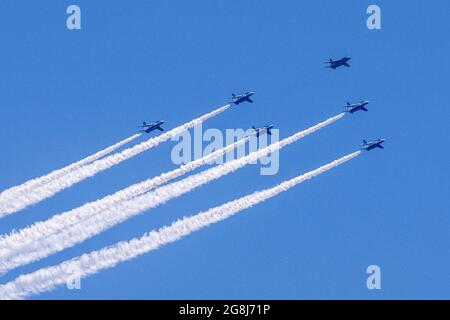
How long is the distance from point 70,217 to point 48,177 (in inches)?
279

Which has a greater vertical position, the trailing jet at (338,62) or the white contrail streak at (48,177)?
the trailing jet at (338,62)

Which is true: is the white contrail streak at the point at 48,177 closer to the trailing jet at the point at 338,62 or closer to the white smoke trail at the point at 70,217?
the white smoke trail at the point at 70,217

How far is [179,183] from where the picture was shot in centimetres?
16338

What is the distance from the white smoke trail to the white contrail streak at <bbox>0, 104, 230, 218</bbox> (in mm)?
4441

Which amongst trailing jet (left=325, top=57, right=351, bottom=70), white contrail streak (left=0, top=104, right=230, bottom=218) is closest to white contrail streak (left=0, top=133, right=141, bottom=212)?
white contrail streak (left=0, top=104, right=230, bottom=218)

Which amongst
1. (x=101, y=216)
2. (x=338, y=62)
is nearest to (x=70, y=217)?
(x=101, y=216)

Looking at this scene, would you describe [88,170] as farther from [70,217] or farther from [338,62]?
[338,62]

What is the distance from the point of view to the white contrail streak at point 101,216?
6033 inches

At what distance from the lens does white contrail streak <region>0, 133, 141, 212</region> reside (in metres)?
160

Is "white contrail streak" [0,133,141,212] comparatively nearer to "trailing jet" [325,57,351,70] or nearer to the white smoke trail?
the white smoke trail

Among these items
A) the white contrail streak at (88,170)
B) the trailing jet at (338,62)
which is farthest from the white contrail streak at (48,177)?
the trailing jet at (338,62)

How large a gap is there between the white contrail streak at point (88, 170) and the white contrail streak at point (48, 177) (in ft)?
1.11
